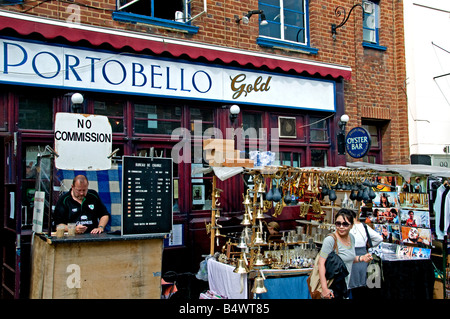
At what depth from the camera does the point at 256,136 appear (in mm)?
8969

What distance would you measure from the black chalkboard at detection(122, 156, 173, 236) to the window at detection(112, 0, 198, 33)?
3.14m

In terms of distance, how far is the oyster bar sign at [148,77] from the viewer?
6750mm

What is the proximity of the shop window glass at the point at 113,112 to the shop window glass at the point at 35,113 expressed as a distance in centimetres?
76

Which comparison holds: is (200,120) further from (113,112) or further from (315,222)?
(315,222)

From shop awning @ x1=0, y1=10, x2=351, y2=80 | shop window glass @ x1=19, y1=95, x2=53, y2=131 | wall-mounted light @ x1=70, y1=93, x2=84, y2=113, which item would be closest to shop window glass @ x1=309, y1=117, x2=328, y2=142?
shop awning @ x1=0, y1=10, x2=351, y2=80

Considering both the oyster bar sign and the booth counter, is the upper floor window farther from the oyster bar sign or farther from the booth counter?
the booth counter

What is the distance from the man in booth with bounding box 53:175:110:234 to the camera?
6.06m

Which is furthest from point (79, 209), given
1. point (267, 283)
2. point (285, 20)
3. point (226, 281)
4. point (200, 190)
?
point (285, 20)

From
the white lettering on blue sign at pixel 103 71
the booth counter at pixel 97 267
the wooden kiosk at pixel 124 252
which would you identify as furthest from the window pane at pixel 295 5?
the booth counter at pixel 97 267

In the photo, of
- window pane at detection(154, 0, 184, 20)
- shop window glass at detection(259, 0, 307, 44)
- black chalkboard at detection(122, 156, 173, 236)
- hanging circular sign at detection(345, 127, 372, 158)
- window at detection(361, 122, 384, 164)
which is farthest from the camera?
window at detection(361, 122, 384, 164)

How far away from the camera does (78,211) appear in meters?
6.15

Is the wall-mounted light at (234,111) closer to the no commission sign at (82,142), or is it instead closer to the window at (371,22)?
the no commission sign at (82,142)

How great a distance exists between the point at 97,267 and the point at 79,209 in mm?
1068

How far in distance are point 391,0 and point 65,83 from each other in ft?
28.4
